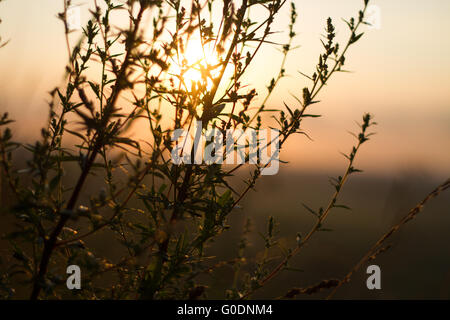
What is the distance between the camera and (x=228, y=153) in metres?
1.91

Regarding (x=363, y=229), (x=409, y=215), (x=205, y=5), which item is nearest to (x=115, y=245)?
(x=205, y=5)

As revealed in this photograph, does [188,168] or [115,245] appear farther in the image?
[115,245]

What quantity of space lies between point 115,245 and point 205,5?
7.84ft

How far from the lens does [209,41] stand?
1906mm

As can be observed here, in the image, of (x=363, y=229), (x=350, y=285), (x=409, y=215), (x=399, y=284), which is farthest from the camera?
(x=363, y=229)

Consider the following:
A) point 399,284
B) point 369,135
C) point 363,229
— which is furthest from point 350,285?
point 369,135

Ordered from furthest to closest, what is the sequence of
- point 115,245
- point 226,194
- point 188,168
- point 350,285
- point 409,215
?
1. point 350,285
2. point 115,245
3. point 226,194
4. point 188,168
5. point 409,215

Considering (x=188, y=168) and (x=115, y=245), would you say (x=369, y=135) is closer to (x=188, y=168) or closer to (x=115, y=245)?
(x=188, y=168)
